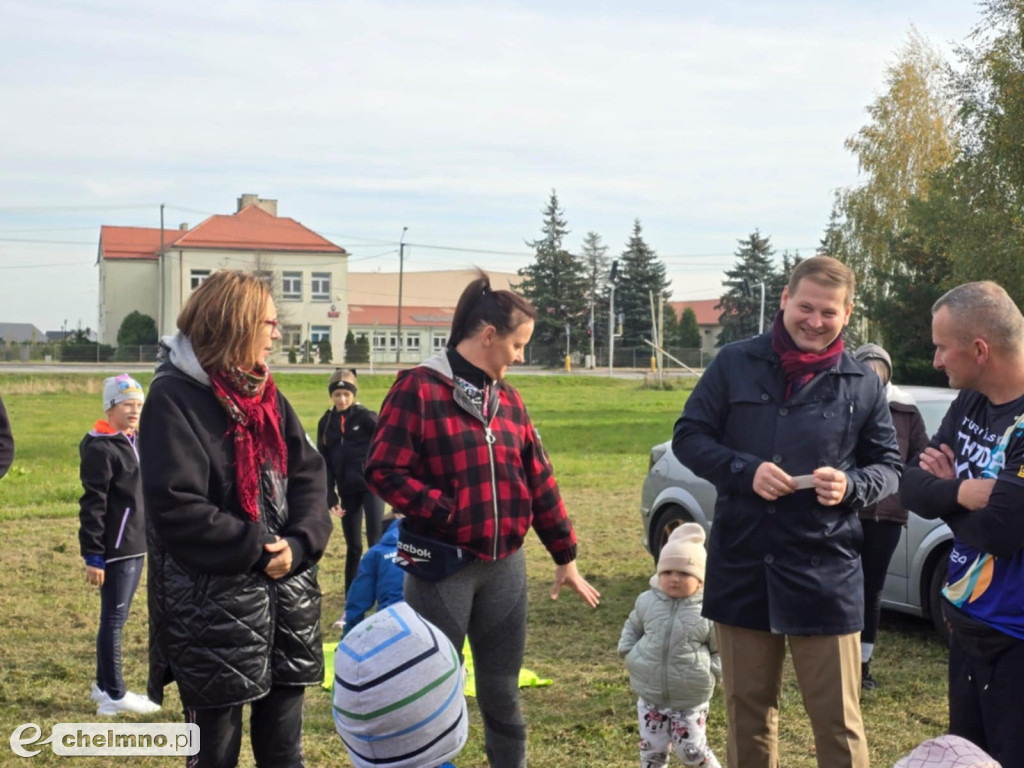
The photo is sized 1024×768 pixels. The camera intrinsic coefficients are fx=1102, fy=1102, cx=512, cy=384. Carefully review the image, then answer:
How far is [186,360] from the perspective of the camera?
348 centimetres

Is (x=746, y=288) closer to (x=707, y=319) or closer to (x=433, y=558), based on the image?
(x=707, y=319)

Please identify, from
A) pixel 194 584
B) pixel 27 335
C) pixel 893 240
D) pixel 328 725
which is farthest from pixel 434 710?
pixel 27 335

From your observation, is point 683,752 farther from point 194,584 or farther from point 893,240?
point 893,240

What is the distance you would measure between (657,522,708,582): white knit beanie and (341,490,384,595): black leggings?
3.87 meters

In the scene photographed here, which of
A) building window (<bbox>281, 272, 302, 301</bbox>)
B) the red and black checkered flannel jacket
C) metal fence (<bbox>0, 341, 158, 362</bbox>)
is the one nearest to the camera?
the red and black checkered flannel jacket

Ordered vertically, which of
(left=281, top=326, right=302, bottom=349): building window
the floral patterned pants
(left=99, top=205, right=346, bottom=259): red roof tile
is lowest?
the floral patterned pants

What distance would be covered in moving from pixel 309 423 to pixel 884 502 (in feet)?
68.9

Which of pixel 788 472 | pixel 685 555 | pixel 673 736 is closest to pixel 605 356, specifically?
pixel 685 555

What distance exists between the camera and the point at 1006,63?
22828 millimetres

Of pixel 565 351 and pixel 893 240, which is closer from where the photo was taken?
pixel 893 240

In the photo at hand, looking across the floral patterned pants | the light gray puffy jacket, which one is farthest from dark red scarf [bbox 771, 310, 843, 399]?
the floral patterned pants

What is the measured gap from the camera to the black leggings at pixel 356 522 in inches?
327

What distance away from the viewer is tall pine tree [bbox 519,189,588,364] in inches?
2968

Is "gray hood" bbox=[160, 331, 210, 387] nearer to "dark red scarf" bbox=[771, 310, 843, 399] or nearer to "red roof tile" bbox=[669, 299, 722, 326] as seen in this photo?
"dark red scarf" bbox=[771, 310, 843, 399]
